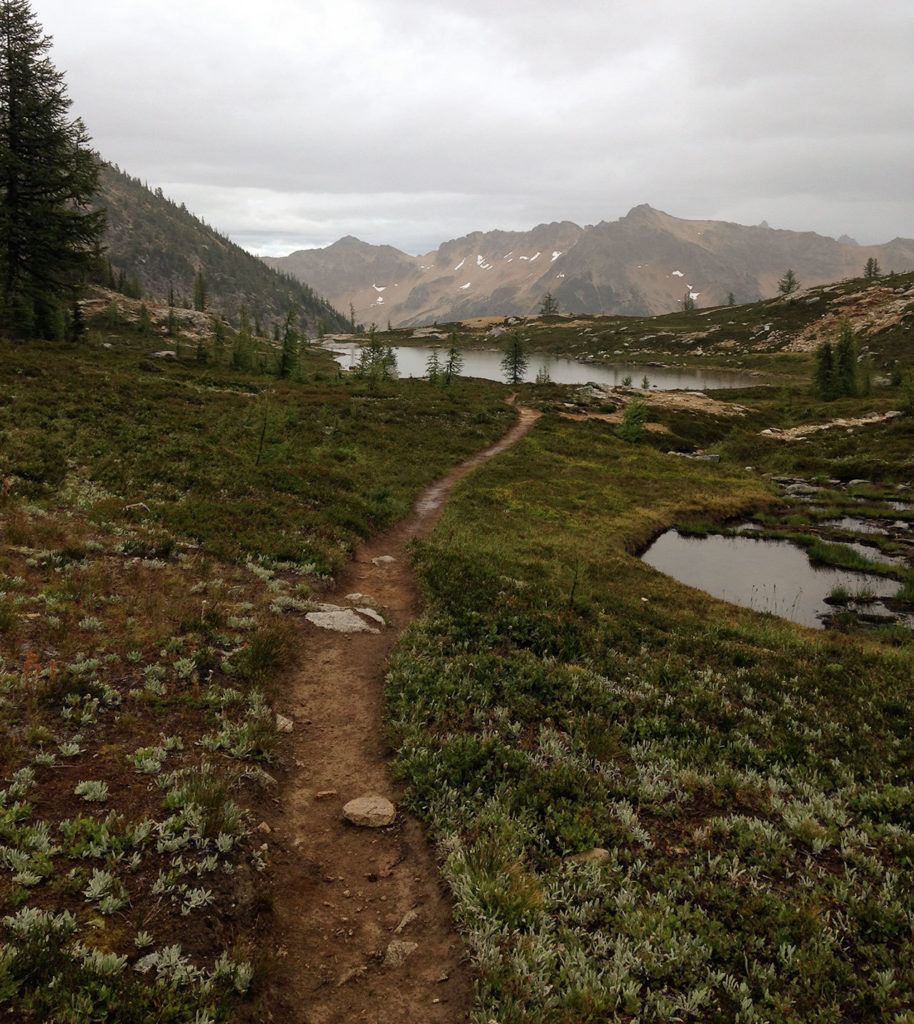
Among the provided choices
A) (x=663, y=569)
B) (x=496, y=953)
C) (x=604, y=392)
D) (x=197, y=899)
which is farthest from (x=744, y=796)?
(x=604, y=392)

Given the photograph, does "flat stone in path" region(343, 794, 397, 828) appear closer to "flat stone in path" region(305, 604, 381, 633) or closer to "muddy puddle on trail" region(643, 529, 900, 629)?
"flat stone in path" region(305, 604, 381, 633)

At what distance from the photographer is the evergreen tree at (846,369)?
7375cm

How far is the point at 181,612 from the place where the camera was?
442 inches

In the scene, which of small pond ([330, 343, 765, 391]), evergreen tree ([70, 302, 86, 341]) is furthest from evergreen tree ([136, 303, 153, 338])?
small pond ([330, 343, 765, 391])

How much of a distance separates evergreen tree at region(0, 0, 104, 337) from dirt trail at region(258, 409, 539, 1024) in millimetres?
41223

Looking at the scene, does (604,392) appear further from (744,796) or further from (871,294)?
(871,294)

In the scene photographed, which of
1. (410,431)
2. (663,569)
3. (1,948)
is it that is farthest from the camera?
(410,431)

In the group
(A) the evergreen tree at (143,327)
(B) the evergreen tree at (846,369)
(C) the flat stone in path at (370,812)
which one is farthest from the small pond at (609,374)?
(C) the flat stone in path at (370,812)

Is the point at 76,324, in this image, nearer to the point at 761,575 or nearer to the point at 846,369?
the point at 761,575

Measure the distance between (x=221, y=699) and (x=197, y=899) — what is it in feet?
12.6

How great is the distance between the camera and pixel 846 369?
7438 cm

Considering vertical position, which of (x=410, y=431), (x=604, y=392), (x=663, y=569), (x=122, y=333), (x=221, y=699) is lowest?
(x=663, y=569)

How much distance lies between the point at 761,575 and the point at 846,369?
67082 mm

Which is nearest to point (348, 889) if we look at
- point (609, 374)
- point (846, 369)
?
point (846, 369)
